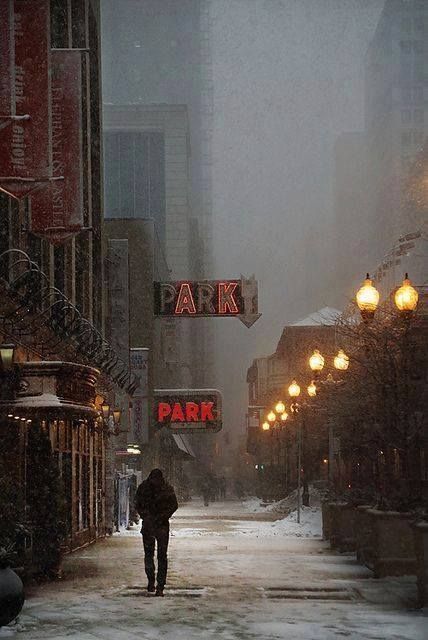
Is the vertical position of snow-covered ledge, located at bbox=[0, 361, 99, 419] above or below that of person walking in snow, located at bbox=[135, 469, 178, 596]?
above

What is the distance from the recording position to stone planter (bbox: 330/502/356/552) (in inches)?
1003

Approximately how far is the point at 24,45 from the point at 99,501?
1920 centimetres

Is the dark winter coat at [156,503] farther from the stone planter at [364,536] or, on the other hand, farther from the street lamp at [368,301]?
the stone planter at [364,536]

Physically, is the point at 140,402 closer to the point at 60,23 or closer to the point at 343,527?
the point at 60,23

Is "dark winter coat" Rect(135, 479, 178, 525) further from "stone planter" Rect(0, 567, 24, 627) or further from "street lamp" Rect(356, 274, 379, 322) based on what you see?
"stone planter" Rect(0, 567, 24, 627)

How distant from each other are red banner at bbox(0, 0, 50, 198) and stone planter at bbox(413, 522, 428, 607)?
7.03 m

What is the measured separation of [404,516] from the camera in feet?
63.3

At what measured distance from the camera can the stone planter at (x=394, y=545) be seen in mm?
19234

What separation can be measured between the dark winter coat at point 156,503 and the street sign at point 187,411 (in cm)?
4429

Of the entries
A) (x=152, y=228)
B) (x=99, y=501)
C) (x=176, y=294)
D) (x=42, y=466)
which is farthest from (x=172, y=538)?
(x=152, y=228)

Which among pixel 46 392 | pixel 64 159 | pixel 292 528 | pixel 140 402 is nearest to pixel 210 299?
pixel 140 402

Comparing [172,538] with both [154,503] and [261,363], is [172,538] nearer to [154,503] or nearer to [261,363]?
[154,503]

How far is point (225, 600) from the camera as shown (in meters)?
15.6

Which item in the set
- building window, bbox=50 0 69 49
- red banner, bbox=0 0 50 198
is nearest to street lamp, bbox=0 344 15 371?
red banner, bbox=0 0 50 198
